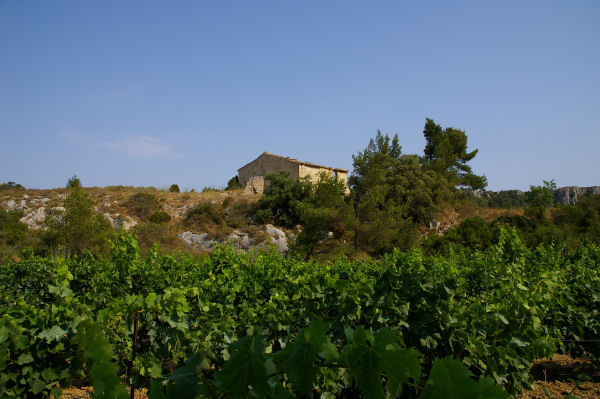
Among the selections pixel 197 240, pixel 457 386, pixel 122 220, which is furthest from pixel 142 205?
pixel 457 386

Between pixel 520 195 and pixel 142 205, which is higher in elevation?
pixel 520 195

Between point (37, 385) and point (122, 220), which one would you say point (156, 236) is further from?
point (37, 385)

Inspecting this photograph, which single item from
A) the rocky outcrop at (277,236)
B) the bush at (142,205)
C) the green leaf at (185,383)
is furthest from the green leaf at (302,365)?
the bush at (142,205)

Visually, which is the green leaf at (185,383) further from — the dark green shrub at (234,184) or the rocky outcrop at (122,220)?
the dark green shrub at (234,184)

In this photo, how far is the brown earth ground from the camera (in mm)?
4527

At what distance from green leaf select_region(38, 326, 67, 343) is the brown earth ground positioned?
7.23ft

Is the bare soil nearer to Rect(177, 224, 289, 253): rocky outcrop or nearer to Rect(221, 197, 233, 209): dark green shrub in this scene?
Rect(177, 224, 289, 253): rocky outcrop

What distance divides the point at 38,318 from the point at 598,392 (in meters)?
5.81

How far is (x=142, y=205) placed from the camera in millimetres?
25766

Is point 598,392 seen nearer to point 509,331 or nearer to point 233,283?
point 509,331

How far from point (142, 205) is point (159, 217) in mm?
2320

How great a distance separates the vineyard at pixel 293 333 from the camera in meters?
0.88

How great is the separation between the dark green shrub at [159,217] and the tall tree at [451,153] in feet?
69.9

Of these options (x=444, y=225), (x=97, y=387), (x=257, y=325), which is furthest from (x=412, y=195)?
(x=97, y=387)
